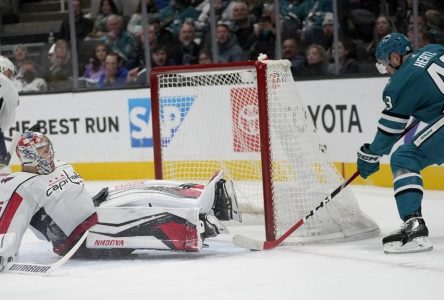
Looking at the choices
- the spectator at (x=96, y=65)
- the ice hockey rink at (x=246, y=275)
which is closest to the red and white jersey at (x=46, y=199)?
the ice hockey rink at (x=246, y=275)

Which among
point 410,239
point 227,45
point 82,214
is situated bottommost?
point 410,239

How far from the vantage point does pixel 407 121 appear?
17.0 feet

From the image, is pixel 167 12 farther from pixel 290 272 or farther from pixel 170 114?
pixel 290 272

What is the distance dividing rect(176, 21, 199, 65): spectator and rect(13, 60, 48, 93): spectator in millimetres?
1367

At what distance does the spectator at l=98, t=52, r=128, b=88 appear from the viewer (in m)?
9.37

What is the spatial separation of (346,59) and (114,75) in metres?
2.21

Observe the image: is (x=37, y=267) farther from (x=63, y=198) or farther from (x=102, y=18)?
(x=102, y=18)

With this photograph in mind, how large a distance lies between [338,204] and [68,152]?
13.7 ft

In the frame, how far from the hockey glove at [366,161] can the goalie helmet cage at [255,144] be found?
0.44 metres

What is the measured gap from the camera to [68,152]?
946 centimetres

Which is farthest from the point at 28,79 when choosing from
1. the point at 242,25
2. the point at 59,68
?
the point at 242,25

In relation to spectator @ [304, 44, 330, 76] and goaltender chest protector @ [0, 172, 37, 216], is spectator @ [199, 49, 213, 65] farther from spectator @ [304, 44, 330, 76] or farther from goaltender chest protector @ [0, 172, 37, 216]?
goaltender chest protector @ [0, 172, 37, 216]

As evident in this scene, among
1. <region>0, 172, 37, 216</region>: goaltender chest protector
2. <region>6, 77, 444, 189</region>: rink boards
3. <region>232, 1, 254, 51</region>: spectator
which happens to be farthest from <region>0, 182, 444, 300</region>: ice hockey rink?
<region>232, 1, 254, 51</region>: spectator

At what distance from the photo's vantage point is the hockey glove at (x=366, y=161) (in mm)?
5246
